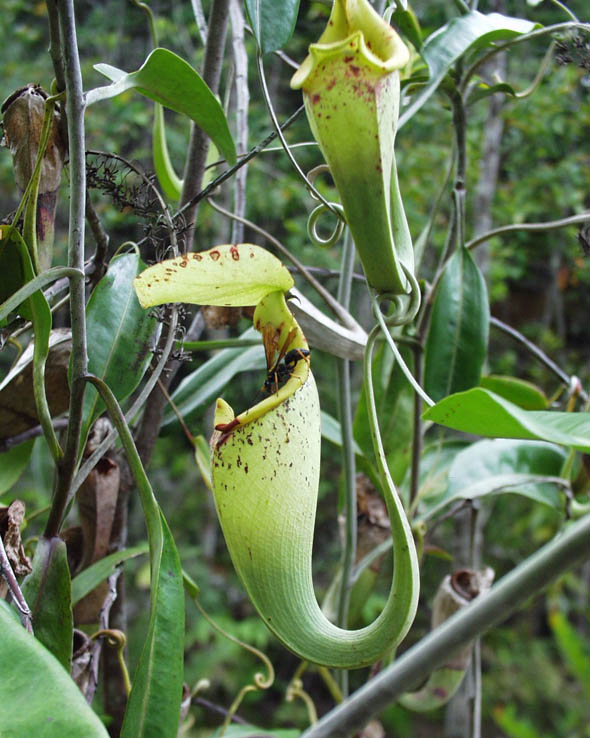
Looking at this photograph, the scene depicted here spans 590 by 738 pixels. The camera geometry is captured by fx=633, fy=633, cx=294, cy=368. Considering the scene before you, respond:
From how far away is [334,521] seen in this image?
9.91ft

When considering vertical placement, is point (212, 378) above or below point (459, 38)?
below

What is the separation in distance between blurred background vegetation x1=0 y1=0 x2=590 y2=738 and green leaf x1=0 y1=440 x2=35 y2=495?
1862 mm

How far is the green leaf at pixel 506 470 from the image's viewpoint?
64 centimetres

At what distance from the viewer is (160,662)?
309mm

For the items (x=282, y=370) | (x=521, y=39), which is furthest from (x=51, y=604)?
(x=521, y=39)

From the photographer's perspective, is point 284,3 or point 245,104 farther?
point 245,104

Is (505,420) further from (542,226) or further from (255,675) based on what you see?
(255,675)

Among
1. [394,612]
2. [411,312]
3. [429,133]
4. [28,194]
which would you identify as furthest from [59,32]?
[429,133]

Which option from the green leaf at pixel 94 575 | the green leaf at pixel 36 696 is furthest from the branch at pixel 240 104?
the green leaf at pixel 36 696

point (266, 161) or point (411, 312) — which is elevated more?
point (266, 161)

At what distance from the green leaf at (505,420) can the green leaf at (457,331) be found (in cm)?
28

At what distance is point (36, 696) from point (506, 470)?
52cm

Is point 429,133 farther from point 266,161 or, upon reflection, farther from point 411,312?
point 411,312

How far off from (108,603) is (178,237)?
0.27 meters
